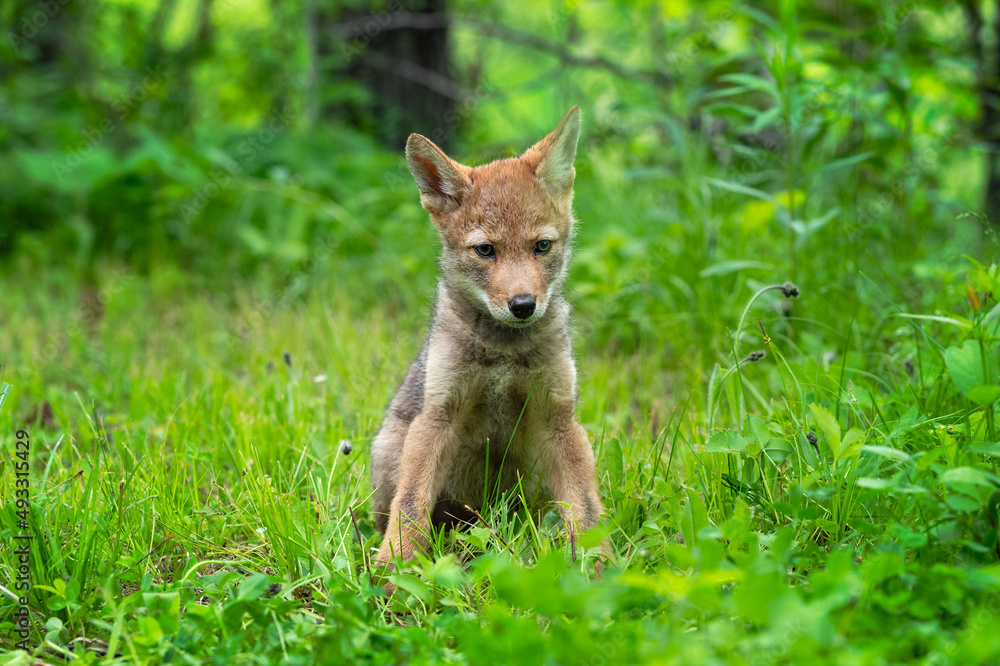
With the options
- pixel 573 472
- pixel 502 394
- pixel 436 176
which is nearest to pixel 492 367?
pixel 502 394

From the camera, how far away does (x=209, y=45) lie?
7594 millimetres

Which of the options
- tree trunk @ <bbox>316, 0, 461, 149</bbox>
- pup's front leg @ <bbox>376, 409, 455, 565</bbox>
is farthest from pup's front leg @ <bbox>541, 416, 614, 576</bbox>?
tree trunk @ <bbox>316, 0, 461, 149</bbox>

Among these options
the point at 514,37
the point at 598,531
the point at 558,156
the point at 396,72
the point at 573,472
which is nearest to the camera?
the point at 598,531

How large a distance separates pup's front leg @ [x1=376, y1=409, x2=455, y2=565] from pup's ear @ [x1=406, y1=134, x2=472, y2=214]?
841 millimetres

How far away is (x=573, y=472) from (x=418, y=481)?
0.54 meters

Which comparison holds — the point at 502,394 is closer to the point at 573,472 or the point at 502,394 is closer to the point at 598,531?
the point at 573,472

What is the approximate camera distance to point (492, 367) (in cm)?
292

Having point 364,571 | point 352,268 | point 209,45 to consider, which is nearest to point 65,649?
point 364,571

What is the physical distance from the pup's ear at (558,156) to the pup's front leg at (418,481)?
992 mm

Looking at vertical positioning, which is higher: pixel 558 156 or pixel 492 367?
pixel 558 156

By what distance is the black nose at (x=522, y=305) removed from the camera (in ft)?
9.03

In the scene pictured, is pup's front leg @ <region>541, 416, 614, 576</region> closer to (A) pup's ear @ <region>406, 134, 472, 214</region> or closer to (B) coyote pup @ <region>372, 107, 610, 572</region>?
(B) coyote pup @ <region>372, 107, 610, 572</region>

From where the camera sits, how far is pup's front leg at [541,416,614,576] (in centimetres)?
279

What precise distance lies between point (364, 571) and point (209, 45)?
255 inches
